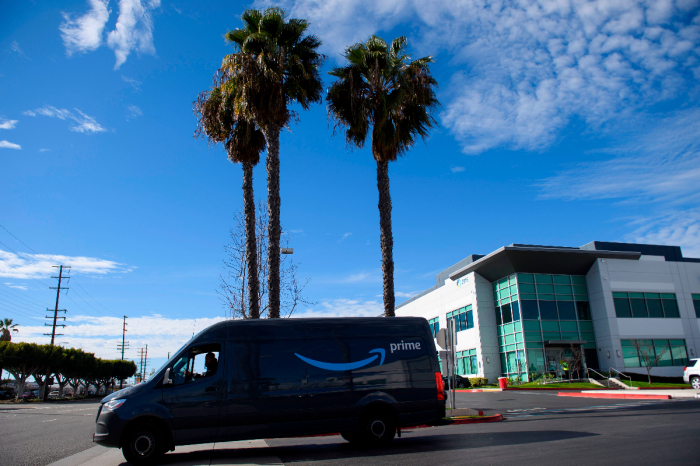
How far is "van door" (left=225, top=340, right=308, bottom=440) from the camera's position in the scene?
8.45 meters

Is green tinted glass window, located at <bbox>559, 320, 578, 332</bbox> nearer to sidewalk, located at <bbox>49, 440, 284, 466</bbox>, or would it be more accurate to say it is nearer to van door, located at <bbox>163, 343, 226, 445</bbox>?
sidewalk, located at <bbox>49, 440, 284, 466</bbox>

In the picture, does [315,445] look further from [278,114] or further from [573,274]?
[573,274]

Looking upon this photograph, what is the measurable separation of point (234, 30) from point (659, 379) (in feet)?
118

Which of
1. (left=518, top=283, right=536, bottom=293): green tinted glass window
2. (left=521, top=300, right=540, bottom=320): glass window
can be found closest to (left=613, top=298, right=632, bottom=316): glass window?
(left=521, top=300, right=540, bottom=320): glass window

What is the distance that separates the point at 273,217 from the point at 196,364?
7.16 metres

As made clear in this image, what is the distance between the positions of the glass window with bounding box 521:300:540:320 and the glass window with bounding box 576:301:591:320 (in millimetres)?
4022

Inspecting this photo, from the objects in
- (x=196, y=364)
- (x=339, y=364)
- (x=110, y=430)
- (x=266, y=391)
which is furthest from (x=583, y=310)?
(x=110, y=430)

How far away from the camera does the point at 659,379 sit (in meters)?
34.1

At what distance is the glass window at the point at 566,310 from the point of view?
36125mm

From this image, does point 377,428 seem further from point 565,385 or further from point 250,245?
point 565,385

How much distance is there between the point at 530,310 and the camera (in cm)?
3525

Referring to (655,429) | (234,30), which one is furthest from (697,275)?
(234,30)

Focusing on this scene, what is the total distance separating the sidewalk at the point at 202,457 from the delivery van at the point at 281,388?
1.25 ft

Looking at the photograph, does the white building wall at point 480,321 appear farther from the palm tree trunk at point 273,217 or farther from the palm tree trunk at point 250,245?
the palm tree trunk at point 273,217
